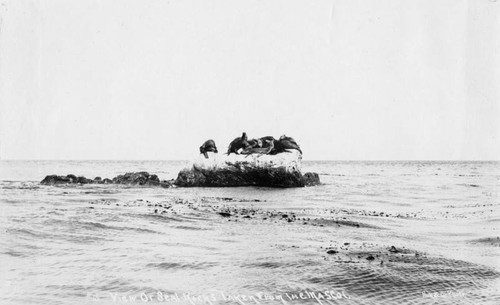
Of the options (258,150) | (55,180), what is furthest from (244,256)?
(55,180)

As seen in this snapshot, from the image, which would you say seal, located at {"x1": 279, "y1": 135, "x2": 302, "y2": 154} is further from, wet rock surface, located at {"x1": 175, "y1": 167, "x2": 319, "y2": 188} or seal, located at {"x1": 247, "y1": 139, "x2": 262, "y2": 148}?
wet rock surface, located at {"x1": 175, "y1": 167, "x2": 319, "y2": 188}

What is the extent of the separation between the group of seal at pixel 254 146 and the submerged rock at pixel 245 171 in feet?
1.18

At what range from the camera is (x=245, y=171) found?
24016mm

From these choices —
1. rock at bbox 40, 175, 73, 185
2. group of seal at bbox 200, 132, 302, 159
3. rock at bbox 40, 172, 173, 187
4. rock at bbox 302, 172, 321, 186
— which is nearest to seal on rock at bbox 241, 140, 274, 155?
group of seal at bbox 200, 132, 302, 159

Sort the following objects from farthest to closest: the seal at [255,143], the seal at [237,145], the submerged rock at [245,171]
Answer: the seal at [255,143] < the seal at [237,145] < the submerged rock at [245,171]

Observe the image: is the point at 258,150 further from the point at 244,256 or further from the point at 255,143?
the point at 244,256

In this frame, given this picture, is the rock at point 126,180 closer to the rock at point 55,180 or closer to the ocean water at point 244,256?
the rock at point 55,180

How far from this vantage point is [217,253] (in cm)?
823

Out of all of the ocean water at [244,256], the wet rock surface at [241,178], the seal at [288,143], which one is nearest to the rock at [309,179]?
the wet rock surface at [241,178]

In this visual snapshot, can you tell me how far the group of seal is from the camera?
79.2 feet

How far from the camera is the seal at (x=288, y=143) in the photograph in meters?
24.8

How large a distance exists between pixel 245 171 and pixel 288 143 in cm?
296

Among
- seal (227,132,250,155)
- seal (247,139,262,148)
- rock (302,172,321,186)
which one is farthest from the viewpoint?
rock (302,172,321,186)

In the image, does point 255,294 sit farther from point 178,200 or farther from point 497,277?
point 178,200
